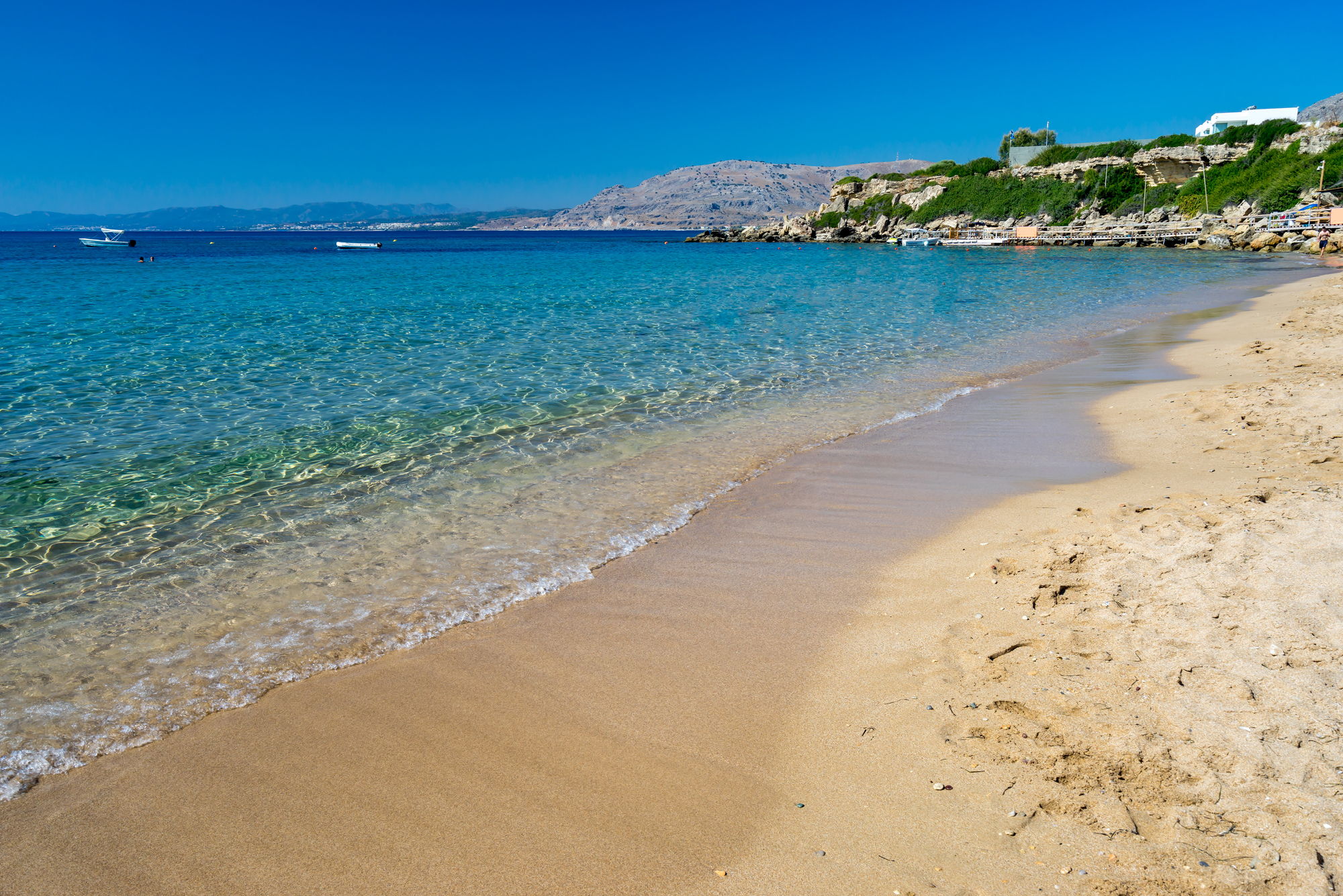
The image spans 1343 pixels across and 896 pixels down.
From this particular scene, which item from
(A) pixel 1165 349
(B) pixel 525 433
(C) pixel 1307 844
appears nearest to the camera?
(C) pixel 1307 844

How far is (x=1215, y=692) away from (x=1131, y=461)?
4947 millimetres

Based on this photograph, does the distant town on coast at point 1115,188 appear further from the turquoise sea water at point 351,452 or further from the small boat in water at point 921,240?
the turquoise sea water at point 351,452

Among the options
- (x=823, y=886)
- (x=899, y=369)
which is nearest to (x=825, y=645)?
(x=823, y=886)

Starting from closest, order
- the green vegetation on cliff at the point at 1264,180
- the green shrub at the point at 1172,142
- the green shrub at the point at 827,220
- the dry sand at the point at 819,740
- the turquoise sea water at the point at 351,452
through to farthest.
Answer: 1. the dry sand at the point at 819,740
2. the turquoise sea water at the point at 351,452
3. the green vegetation on cliff at the point at 1264,180
4. the green shrub at the point at 1172,142
5. the green shrub at the point at 827,220

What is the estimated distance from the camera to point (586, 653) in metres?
4.63

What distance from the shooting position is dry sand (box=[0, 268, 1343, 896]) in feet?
9.46

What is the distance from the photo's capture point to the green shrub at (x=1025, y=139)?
346ft

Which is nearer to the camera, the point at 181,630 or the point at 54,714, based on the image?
the point at 54,714

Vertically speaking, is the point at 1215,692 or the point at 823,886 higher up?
the point at 1215,692

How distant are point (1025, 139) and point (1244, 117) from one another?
29.5 meters

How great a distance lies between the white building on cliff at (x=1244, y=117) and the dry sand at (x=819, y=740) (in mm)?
123213

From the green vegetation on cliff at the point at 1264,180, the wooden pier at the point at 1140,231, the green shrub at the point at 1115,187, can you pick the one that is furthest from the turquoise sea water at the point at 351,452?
the green shrub at the point at 1115,187

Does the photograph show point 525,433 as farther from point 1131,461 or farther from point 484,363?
point 1131,461

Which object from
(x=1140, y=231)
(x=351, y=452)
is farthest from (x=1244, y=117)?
(x=351, y=452)
